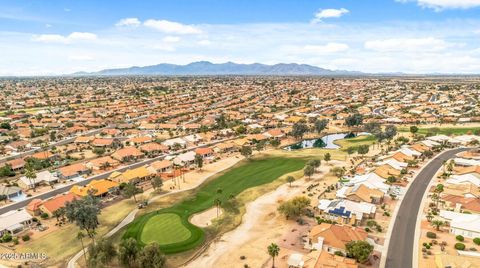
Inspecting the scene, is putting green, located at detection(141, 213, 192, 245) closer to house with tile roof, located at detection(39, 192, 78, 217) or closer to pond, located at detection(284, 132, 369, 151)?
house with tile roof, located at detection(39, 192, 78, 217)

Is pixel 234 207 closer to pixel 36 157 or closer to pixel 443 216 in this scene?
pixel 443 216

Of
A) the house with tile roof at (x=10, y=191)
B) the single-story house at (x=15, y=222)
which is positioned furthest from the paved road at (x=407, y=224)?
the house with tile roof at (x=10, y=191)

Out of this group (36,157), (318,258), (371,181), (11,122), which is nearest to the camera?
(318,258)

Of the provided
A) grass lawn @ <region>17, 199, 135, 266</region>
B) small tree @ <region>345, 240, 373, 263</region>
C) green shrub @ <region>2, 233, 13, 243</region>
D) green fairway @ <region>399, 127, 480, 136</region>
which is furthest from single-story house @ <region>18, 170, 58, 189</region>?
A: green fairway @ <region>399, 127, 480, 136</region>

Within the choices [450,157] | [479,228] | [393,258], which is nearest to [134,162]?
[393,258]

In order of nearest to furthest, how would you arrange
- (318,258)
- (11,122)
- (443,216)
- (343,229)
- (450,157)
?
(318,258) → (343,229) → (443,216) → (450,157) → (11,122)

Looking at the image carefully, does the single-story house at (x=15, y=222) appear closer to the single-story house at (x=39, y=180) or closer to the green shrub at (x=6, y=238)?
the green shrub at (x=6, y=238)
